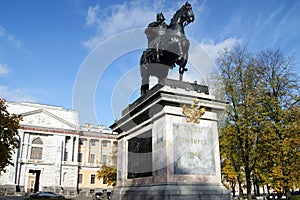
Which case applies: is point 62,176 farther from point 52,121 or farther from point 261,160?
point 261,160

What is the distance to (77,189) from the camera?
67.4 metres

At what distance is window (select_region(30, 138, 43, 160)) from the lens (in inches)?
2572

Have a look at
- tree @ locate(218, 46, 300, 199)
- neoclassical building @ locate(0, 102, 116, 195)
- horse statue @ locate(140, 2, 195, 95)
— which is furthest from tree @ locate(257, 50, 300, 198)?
neoclassical building @ locate(0, 102, 116, 195)

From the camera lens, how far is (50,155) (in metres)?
66.2

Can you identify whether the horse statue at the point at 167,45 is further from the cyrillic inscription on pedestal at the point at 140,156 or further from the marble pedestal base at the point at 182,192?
the marble pedestal base at the point at 182,192

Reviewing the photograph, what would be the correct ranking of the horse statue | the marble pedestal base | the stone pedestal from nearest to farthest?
the marble pedestal base
the stone pedestal
the horse statue

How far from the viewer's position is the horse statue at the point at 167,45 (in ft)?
33.7

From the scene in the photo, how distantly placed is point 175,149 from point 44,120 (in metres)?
64.3

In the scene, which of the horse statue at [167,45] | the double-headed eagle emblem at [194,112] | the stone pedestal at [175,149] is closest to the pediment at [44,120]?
the horse statue at [167,45]

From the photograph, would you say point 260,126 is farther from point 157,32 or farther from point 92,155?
point 92,155

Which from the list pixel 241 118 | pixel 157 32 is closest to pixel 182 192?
pixel 157 32

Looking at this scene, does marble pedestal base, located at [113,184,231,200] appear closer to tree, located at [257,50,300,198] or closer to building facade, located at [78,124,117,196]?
tree, located at [257,50,300,198]

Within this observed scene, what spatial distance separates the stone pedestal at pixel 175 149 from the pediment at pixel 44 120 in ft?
201

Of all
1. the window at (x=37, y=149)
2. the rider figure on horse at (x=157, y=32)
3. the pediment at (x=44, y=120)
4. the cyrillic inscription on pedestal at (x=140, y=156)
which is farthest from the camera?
the pediment at (x=44, y=120)
